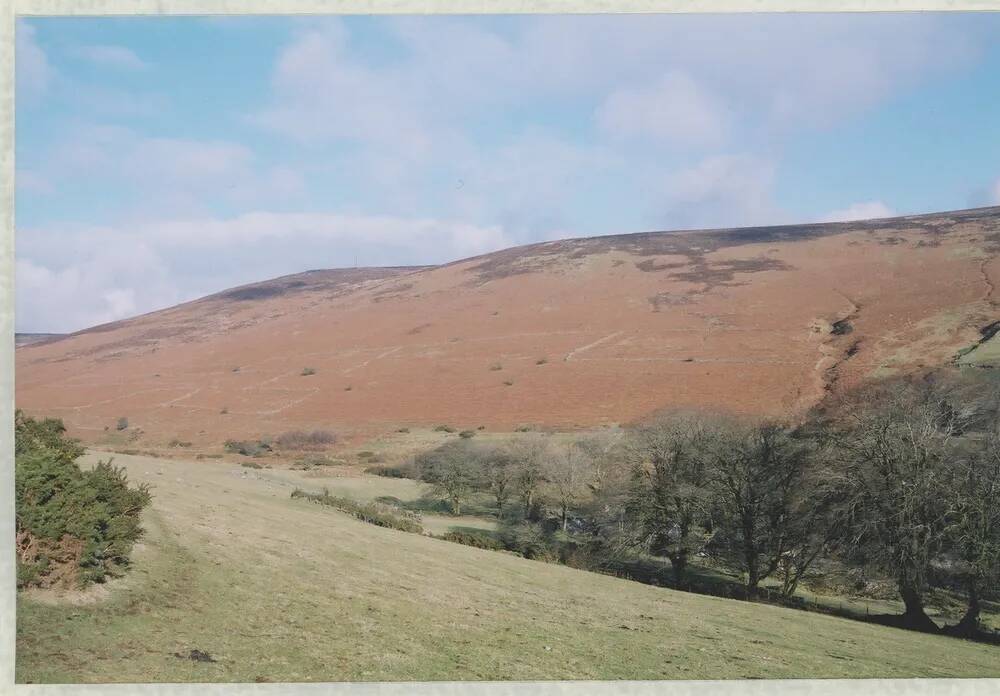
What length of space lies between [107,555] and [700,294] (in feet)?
241

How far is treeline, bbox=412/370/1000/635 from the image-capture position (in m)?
18.0

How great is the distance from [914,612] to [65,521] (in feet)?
65.6

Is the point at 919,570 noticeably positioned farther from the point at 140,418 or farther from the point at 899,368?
the point at 140,418

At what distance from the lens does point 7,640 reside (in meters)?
7.56

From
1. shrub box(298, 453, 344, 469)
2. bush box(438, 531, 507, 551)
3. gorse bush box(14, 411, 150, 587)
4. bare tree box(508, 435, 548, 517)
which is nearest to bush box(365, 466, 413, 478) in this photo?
shrub box(298, 453, 344, 469)

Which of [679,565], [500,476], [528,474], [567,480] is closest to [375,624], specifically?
[679,565]

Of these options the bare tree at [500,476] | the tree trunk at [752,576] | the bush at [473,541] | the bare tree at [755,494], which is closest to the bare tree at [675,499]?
the bare tree at [755,494]

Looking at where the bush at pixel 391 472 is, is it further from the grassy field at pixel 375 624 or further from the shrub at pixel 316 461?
the grassy field at pixel 375 624

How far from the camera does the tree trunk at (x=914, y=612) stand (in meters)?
18.0

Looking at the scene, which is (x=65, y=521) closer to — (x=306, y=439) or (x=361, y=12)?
(x=361, y=12)

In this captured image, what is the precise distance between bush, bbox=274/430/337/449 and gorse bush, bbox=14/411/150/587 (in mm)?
41163

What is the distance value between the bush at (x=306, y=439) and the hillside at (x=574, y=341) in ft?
8.71

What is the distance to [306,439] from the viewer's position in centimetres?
5169

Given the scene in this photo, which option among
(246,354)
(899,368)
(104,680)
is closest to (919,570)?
(104,680)
